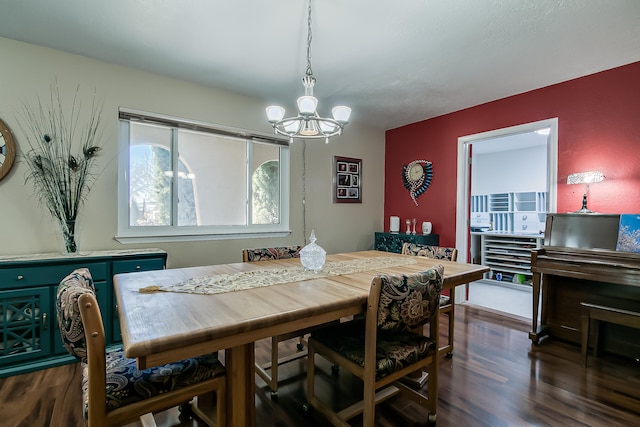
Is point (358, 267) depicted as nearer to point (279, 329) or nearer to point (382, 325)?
point (382, 325)

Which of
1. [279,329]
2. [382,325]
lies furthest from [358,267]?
[279,329]

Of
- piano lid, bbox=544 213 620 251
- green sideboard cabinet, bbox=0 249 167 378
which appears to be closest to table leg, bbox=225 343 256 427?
green sideboard cabinet, bbox=0 249 167 378

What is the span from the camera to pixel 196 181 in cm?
334

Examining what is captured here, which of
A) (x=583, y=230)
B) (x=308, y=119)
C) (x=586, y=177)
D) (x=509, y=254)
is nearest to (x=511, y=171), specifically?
(x=509, y=254)

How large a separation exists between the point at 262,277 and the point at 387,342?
31.2 inches

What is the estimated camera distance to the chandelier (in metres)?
1.92

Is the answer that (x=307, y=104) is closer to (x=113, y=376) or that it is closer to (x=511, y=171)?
(x=113, y=376)

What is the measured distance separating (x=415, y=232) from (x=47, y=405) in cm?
402

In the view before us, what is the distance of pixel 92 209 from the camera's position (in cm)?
271

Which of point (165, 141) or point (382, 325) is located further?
point (165, 141)

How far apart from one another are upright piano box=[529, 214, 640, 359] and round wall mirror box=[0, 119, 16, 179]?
453 centimetres

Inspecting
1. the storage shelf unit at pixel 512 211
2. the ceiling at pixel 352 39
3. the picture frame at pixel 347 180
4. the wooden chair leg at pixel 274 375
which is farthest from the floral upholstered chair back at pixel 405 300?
the storage shelf unit at pixel 512 211

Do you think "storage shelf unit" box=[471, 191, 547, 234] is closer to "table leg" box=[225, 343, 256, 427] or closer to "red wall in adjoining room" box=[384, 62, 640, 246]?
"red wall in adjoining room" box=[384, 62, 640, 246]

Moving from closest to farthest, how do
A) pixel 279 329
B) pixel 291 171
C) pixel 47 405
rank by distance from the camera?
pixel 279 329
pixel 47 405
pixel 291 171
